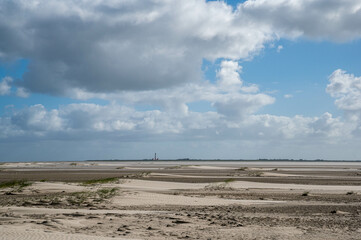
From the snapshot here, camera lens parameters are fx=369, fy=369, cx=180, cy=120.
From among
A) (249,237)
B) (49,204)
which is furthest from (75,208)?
(249,237)

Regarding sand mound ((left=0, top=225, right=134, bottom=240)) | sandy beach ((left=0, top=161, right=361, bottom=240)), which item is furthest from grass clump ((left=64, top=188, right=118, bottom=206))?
sand mound ((left=0, top=225, right=134, bottom=240))

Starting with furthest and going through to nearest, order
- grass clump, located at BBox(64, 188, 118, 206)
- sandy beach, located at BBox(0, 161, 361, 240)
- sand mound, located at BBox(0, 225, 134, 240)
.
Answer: grass clump, located at BBox(64, 188, 118, 206) < sandy beach, located at BBox(0, 161, 361, 240) < sand mound, located at BBox(0, 225, 134, 240)

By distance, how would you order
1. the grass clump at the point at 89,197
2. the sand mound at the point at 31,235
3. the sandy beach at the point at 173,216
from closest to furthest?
the sand mound at the point at 31,235 → the sandy beach at the point at 173,216 → the grass clump at the point at 89,197

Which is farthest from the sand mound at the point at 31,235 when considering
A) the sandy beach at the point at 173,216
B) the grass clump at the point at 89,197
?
the grass clump at the point at 89,197

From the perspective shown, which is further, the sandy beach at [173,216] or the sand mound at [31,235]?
the sandy beach at [173,216]

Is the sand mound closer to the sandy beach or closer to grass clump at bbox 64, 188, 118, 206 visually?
the sandy beach

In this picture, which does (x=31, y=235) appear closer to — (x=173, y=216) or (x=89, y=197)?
(x=173, y=216)

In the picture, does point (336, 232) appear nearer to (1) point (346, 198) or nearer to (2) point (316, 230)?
(2) point (316, 230)

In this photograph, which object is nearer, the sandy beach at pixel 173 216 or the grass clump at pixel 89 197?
the sandy beach at pixel 173 216

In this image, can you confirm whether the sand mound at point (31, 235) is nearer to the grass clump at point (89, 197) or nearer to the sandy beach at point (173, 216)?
the sandy beach at point (173, 216)

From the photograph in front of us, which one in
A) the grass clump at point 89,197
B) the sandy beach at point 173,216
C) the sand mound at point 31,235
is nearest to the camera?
the sand mound at point 31,235

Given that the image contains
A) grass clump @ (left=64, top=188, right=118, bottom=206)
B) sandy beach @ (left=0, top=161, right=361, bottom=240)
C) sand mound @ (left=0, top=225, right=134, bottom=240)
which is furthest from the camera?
grass clump @ (left=64, top=188, right=118, bottom=206)

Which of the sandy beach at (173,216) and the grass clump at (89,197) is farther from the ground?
the grass clump at (89,197)

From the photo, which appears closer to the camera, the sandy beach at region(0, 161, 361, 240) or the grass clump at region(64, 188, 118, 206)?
the sandy beach at region(0, 161, 361, 240)
